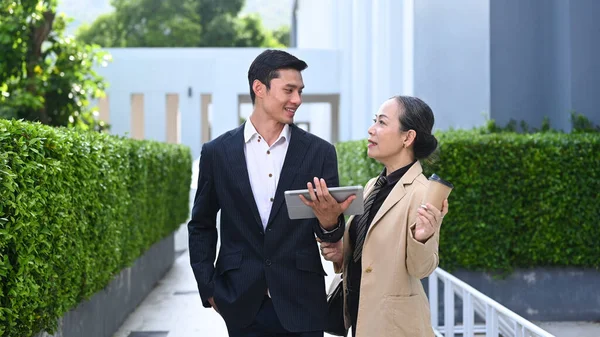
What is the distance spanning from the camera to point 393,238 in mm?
3381

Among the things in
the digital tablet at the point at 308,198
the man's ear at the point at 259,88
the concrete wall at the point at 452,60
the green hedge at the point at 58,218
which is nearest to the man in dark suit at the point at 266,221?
the man's ear at the point at 259,88

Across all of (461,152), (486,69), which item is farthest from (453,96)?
(461,152)

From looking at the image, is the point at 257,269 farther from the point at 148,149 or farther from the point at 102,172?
the point at 148,149

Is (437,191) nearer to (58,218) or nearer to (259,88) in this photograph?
(259,88)

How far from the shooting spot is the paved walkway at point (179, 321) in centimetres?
796

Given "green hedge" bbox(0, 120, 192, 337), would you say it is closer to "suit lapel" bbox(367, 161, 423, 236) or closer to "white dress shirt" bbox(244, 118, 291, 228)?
"white dress shirt" bbox(244, 118, 291, 228)

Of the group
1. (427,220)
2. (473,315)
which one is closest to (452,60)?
(473,315)

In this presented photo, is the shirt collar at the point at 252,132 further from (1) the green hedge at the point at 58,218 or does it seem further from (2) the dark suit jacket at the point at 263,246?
(1) the green hedge at the point at 58,218

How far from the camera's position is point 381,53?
17266 mm

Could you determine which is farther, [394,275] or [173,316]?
[173,316]

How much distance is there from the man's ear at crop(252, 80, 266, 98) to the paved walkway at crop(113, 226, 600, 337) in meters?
4.57

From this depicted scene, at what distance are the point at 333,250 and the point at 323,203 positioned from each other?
0.43 metres

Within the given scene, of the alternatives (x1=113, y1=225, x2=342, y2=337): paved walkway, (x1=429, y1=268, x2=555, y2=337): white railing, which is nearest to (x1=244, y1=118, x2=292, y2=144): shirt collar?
(x1=429, y1=268, x2=555, y2=337): white railing

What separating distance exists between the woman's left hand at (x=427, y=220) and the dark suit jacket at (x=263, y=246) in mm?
355
